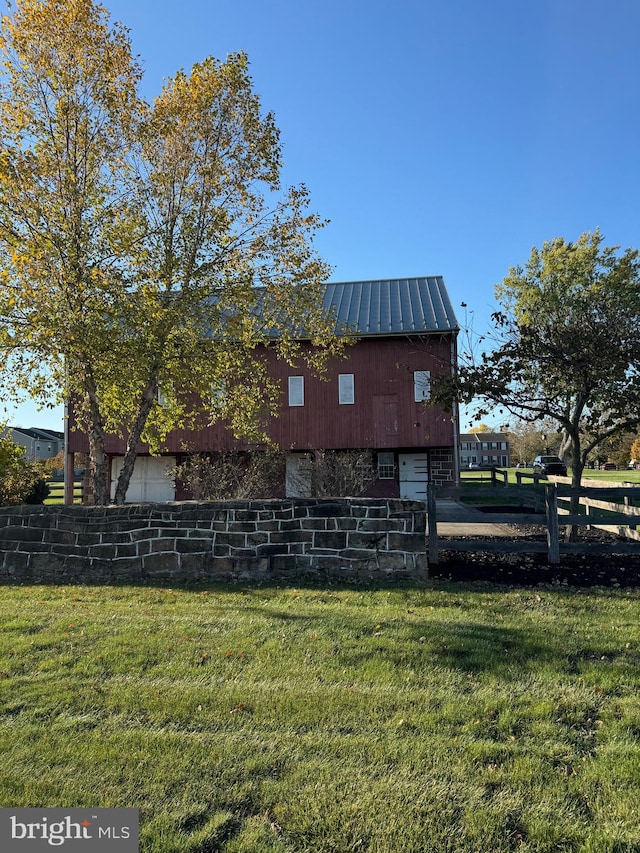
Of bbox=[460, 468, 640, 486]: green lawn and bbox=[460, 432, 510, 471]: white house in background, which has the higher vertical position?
bbox=[460, 432, 510, 471]: white house in background

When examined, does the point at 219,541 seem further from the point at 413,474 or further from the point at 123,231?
the point at 413,474

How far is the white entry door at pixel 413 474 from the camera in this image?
20.9m

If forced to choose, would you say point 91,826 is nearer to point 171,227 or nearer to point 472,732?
point 472,732

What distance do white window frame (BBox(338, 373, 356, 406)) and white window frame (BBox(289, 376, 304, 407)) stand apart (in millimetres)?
1397

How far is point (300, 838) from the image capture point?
2268mm

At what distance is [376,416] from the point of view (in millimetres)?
20344

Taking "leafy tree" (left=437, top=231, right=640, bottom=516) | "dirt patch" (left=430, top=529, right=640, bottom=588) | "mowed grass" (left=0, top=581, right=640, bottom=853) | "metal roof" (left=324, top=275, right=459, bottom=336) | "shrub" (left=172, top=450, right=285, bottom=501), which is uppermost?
"metal roof" (left=324, top=275, right=459, bottom=336)

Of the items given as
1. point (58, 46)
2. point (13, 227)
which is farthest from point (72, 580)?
point (58, 46)

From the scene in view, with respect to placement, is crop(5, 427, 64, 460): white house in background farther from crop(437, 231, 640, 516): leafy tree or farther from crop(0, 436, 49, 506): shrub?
crop(437, 231, 640, 516): leafy tree

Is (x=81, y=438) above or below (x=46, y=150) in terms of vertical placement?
below

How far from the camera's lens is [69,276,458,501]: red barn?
20.1m

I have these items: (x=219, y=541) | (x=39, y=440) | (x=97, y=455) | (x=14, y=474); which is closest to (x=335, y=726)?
(x=219, y=541)

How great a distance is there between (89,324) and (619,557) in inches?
327

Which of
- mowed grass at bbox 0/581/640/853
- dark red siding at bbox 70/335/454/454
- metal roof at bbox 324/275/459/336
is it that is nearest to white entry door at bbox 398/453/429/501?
dark red siding at bbox 70/335/454/454
